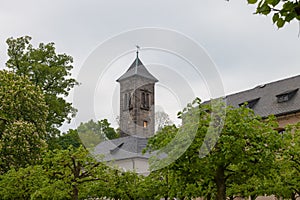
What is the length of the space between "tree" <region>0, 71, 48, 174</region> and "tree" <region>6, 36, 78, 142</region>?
6.44 metres

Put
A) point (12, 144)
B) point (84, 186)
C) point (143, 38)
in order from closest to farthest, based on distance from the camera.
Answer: point (143, 38), point (84, 186), point (12, 144)

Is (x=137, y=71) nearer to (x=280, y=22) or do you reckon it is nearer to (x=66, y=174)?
(x=66, y=174)

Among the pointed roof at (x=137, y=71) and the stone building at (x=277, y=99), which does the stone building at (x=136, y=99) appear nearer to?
the pointed roof at (x=137, y=71)

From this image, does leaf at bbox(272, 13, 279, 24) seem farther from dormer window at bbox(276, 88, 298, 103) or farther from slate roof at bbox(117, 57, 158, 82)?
dormer window at bbox(276, 88, 298, 103)

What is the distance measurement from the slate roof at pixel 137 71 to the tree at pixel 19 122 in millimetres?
13305

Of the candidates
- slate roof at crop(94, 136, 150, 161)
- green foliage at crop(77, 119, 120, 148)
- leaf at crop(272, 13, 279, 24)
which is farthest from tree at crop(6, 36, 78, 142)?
leaf at crop(272, 13, 279, 24)

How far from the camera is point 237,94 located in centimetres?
4794

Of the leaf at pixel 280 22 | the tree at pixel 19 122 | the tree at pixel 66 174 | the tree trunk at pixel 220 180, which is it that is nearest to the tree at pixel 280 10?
the leaf at pixel 280 22

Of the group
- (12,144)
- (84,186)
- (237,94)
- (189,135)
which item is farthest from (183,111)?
(237,94)

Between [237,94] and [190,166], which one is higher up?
[237,94]

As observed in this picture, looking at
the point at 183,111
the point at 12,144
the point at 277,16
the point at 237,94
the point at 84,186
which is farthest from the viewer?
the point at 237,94

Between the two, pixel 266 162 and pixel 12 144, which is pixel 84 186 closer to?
pixel 12 144

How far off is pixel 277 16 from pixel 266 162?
12088mm

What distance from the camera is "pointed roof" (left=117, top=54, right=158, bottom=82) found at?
13.8 m
